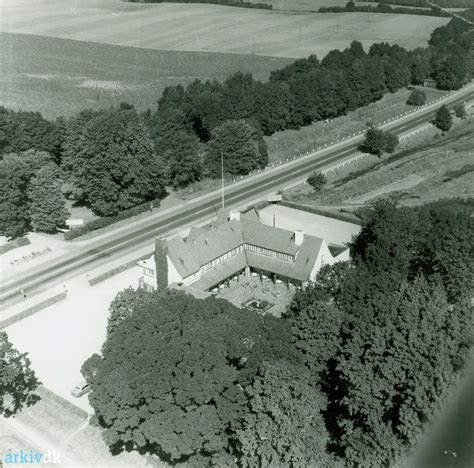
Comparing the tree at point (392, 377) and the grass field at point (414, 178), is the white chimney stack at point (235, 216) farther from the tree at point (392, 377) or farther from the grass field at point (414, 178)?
the tree at point (392, 377)

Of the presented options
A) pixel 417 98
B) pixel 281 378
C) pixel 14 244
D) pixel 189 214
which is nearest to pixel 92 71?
pixel 417 98

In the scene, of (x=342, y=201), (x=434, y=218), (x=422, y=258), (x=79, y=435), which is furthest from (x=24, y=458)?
(x=342, y=201)

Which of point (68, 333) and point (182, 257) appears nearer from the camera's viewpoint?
point (68, 333)

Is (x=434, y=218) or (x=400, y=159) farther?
(x=400, y=159)

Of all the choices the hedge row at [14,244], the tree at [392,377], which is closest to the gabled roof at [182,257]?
the tree at [392,377]

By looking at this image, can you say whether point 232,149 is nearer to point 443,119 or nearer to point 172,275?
point 172,275

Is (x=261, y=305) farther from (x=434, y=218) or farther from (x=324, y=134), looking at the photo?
(x=324, y=134)
